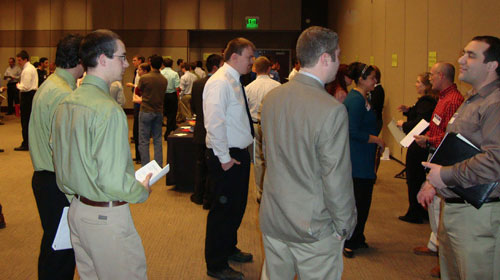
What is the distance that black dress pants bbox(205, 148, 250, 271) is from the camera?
330cm

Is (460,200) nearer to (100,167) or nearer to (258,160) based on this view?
(100,167)

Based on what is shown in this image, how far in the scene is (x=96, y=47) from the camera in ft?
6.70

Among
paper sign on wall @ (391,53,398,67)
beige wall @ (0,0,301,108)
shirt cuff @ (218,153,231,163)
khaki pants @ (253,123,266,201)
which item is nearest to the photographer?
shirt cuff @ (218,153,231,163)

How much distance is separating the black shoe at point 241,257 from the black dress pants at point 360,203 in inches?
34.6

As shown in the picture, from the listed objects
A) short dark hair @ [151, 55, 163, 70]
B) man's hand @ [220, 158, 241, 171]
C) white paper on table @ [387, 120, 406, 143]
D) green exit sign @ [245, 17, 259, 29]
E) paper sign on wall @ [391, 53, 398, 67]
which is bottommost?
man's hand @ [220, 158, 241, 171]

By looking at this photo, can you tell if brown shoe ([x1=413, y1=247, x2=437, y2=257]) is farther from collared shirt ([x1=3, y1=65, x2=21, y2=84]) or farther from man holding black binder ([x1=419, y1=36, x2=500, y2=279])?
collared shirt ([x1=3, y1=65, x2=21, y2=84])

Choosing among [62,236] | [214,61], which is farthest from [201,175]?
[62,236]

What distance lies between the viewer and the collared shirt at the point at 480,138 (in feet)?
7.22

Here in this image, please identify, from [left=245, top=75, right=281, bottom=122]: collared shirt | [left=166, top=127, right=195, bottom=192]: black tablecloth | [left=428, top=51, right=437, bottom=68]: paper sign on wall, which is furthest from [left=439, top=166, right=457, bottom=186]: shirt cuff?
[left=428, top=51, right=437, bottom=68]: paper sign on wall

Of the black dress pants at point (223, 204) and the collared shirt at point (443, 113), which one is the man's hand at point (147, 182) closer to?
the black dress pants at point (223, 204)

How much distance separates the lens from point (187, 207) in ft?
17.6

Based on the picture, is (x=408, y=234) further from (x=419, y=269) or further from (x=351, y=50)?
(x=351, y=50)

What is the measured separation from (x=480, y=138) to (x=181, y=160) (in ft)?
13.9

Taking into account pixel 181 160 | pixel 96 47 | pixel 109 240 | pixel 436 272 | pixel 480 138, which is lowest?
pixel 436 272
